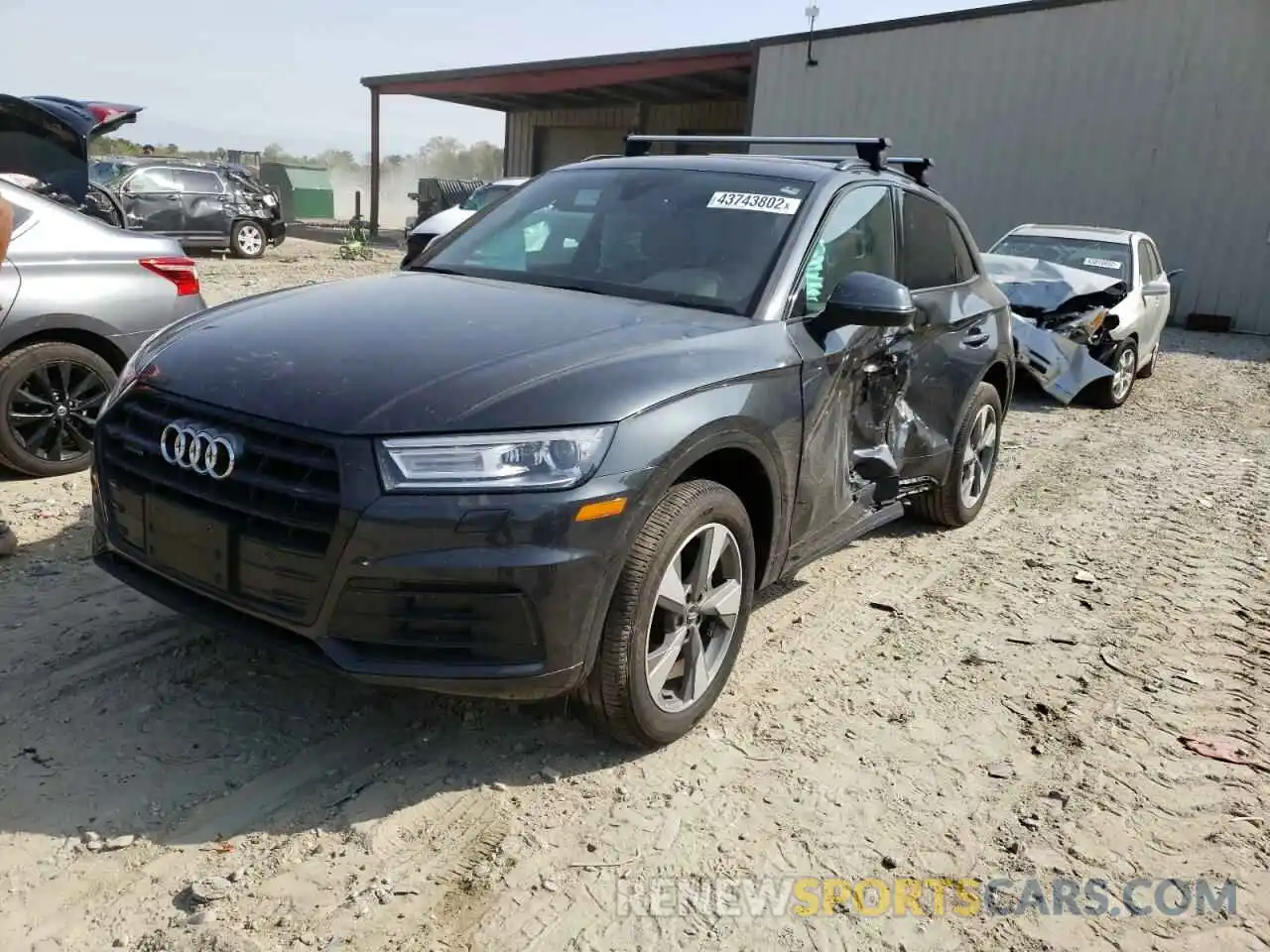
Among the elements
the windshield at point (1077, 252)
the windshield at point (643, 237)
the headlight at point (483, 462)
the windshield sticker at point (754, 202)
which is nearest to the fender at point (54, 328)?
the windshield at point (643, 237)

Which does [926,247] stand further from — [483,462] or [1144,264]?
[1144,264]

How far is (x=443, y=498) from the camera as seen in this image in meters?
2.47

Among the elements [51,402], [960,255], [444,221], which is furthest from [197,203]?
[960,255]

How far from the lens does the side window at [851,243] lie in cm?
366

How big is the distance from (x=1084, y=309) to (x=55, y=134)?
8845 millimetres

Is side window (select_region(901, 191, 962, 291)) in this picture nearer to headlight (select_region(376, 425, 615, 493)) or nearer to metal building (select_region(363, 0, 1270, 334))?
headlight (select_region(376, 425, 615, 493))

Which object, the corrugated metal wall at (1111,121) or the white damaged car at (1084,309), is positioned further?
the corrugated metal wall at (1111,121)

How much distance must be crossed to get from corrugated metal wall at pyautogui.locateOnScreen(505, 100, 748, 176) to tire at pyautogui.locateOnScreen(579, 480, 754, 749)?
2262cm

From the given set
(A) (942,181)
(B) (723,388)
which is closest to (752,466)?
(B) (723,388)

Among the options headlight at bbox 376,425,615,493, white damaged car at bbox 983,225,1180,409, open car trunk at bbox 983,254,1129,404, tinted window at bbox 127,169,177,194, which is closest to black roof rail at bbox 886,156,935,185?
headlight at bbox 376,425,615,493

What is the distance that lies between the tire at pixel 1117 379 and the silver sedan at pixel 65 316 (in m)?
8.17

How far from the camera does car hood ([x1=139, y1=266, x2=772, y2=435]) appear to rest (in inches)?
102

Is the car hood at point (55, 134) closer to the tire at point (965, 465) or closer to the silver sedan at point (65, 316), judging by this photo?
the silver sedan at point (65, 316)

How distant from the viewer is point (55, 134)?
22.5ft
